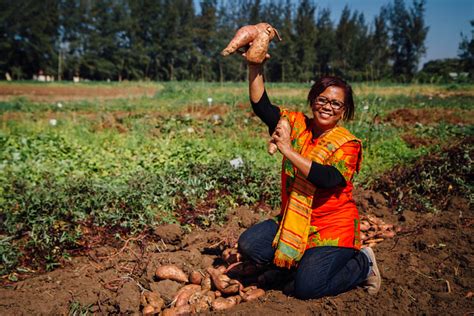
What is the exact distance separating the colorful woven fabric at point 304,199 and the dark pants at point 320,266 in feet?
0.20

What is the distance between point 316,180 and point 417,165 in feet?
8.47

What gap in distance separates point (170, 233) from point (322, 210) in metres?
1.20

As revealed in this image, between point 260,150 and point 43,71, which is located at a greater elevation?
point 43,71

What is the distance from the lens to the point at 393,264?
2.57 meters

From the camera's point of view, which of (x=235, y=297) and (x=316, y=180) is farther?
(x=235, y=297)

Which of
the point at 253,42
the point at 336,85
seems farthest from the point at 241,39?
the point at 336,85

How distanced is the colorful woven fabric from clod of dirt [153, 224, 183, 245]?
0.93 meters

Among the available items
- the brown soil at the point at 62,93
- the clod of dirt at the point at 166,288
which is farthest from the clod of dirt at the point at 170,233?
the brown soil at the point at 62,93

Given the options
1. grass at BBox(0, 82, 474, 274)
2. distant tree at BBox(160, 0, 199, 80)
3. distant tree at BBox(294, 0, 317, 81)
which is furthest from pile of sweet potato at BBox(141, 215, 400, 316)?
distant tree at BBox(160, 0, 199, 80)

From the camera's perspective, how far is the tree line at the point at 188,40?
36.1m

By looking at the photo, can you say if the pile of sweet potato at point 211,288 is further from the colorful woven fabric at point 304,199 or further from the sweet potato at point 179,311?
the colorful woven fabric at point 304,199

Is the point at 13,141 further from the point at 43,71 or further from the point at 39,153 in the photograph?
the point at 43,71

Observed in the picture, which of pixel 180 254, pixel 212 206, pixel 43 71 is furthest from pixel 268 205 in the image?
pixel 43 71

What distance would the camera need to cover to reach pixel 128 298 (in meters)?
2.25
